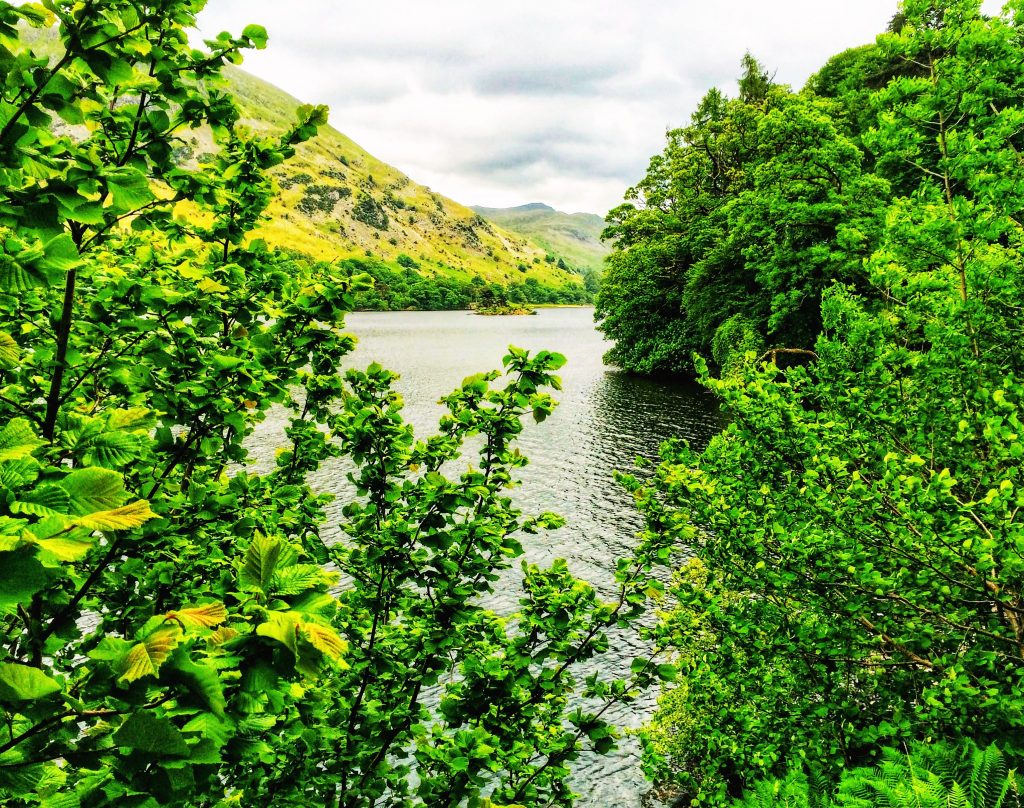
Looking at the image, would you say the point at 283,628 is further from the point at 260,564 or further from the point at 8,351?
the point at 8,351

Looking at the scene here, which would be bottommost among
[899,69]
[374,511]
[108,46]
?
[374,511]

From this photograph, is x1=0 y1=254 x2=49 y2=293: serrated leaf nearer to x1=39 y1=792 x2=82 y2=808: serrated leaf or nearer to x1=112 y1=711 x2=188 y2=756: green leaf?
x1=112 y1=711 x2=188 y2=756: green leaf

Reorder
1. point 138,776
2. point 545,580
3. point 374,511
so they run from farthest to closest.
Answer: point 545,580, point 374,511, point 138,776

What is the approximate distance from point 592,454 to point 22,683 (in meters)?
34.8

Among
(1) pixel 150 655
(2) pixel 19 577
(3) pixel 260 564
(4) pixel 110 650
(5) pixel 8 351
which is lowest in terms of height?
(4) pixel 110 650

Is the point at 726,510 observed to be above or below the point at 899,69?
below

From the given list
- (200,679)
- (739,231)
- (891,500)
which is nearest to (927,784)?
(891,500)

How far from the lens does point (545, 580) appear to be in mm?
4750

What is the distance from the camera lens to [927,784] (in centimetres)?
503

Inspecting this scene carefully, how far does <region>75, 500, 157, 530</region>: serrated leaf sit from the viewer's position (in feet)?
4.91

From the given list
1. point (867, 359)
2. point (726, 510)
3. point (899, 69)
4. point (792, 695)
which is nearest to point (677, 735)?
point (792, 695)

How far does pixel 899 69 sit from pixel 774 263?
2081 cm

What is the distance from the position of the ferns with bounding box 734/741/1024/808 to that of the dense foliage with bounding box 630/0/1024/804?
288 millimetres

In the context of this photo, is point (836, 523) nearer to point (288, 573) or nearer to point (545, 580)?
point (545, 580)
